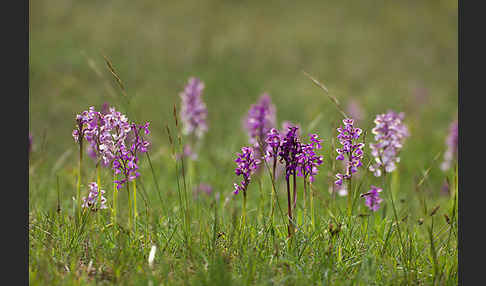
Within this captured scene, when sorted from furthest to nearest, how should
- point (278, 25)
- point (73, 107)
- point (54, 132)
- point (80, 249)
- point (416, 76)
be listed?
point (278, 25) → point (416, 76) → point (73, 107) → point (54, 132) → point (80, 249)

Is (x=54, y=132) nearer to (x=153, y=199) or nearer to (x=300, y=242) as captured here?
(x=153, y=199)

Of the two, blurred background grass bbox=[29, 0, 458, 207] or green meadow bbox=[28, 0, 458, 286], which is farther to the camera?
blurred background grass bbox=[29, 0, 458, 207]

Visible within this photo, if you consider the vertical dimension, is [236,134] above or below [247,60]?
below

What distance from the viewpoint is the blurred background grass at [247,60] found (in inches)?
440

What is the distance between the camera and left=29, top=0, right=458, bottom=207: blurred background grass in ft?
36.7

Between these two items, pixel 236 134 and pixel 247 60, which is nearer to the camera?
pixel 236 134

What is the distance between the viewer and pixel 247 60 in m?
15.6

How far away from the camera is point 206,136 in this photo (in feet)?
33.9

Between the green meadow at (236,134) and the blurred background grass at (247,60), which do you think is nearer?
the green meadow at (236,134)

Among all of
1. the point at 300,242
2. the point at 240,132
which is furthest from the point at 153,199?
the point at 240,132

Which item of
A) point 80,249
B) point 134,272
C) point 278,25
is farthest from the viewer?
point 278,25

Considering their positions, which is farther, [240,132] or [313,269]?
[240,132]

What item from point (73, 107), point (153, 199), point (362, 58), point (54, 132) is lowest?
point (153, 199)

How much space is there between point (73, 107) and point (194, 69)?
429 centimetres
